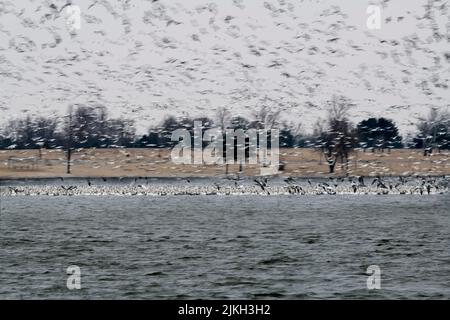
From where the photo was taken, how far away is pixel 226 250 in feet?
140

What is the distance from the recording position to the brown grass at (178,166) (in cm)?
12875

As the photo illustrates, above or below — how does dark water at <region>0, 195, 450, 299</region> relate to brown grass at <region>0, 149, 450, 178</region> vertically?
below

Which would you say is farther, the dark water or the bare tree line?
the bare tree line

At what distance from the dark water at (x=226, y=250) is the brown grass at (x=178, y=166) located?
53.6 meters

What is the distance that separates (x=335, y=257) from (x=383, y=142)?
11404 cm

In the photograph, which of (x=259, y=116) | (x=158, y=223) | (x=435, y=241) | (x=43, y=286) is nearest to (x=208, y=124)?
(x=259, y=116)

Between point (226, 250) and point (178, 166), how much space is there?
104 metres

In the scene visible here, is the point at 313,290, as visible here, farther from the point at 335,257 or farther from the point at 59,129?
the point at 59,129

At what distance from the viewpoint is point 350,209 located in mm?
69188

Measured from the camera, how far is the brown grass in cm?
12875

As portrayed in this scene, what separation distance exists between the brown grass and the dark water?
5357 centimetres

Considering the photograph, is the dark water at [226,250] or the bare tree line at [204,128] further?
the bare tree line at [204,128]

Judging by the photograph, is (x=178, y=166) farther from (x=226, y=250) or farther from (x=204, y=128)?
(x=226, y=250)
